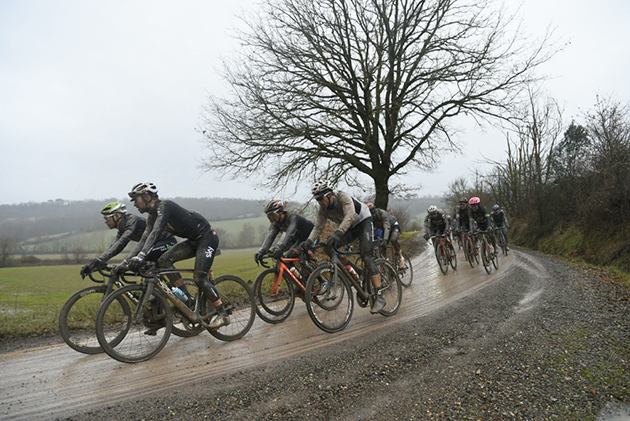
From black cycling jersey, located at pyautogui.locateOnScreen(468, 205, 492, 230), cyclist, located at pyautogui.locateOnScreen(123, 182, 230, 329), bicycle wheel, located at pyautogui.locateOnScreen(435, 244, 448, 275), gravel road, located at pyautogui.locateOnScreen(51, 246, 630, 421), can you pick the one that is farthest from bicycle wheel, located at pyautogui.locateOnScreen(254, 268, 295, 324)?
black cycling jersey, located at pyautogui.locateOnScreen(468, 205, 492, 230)

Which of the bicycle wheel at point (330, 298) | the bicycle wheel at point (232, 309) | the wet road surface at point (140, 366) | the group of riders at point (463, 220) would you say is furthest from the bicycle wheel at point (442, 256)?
the bicycle wheel at point (232, 309)

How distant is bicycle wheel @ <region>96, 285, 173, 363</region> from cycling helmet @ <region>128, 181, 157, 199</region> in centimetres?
129

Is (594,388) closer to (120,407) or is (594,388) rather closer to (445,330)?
(445,330)

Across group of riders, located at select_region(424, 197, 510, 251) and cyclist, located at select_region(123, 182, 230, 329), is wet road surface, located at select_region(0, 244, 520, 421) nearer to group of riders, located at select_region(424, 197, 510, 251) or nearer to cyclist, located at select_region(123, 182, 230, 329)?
cyclist, located at select_region(123, 182, 230, 329)

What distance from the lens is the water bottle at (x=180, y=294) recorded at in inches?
229

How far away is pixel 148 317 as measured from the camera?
219 inches

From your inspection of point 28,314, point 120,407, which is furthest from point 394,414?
point 28,314

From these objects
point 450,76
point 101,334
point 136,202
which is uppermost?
point 450,76

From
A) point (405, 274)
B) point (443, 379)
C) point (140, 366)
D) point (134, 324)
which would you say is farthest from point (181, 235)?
point (405, 274)

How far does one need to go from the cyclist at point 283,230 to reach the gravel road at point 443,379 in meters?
2.16

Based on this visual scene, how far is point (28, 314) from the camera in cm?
777

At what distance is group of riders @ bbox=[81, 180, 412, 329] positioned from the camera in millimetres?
5766

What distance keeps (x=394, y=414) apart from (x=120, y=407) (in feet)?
8.11

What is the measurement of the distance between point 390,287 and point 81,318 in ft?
16.2
